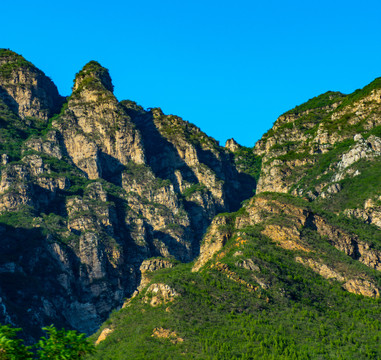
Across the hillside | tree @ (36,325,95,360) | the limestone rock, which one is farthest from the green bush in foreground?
the limestone rock

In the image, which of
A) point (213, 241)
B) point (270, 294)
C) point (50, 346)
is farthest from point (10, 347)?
point (213, 241)

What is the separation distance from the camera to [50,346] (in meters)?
41.6

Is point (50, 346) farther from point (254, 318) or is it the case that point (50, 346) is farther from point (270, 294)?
point (270, 294)

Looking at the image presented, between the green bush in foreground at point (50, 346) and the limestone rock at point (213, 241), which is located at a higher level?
the limestone rock at point (213, 241)

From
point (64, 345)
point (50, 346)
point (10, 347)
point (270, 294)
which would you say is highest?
point (270, 294)

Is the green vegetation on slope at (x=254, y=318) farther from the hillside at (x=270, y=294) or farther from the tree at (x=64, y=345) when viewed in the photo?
the tree at (x=64, y=345)

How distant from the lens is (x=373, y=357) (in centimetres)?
11912

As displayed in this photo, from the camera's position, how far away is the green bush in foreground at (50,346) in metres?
40.2

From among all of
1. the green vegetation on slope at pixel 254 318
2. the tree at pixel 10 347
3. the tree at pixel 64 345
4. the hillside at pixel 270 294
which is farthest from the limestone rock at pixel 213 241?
the tree at pixel 10 347

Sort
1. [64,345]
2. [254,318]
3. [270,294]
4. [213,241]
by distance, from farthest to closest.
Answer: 1. [213,241]
2. [270,294]
3. [254,318]
4. [64,345]

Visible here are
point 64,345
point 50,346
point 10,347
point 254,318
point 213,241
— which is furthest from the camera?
point 213,241

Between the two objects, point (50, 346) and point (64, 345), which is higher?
point (64, 345)

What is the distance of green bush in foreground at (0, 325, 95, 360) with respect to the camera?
40250mm

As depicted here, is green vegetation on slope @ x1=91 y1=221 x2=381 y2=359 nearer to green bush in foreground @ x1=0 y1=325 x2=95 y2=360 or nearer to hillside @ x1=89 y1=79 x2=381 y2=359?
hillside @ x1=89 y1=79 x2=381 y2=359
